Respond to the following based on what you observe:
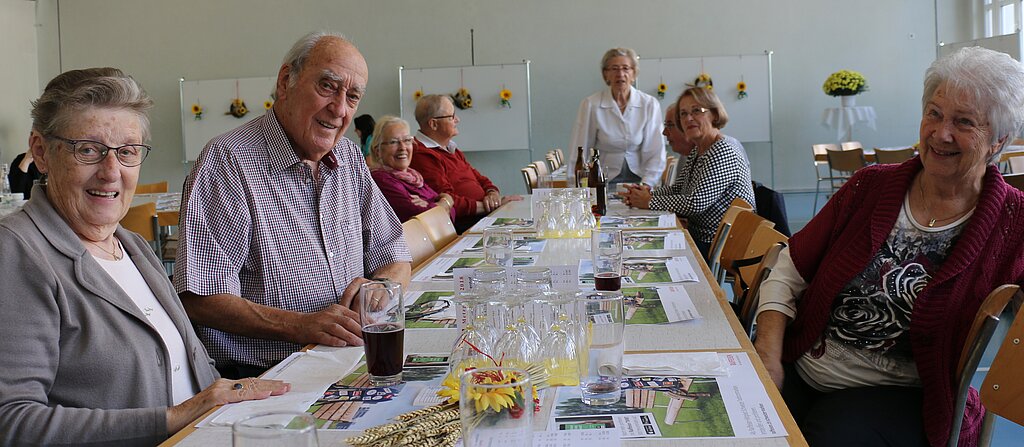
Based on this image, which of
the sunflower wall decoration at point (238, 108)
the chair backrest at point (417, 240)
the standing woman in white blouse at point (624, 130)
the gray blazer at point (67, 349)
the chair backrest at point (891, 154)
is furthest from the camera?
the sunflower wall decoration at point (238, 108)

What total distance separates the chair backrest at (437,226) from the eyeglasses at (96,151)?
1925mm

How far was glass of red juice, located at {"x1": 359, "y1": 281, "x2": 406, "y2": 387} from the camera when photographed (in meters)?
1.56

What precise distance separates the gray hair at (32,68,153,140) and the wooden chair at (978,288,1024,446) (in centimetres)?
174

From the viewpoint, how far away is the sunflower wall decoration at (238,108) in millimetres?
11664

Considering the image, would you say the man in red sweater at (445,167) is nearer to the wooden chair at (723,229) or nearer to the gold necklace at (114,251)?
the wooden chair at (723,229)

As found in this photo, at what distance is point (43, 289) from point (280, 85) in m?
1.16

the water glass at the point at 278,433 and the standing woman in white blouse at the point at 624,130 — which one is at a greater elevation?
the standing woman in white blouse at the point at 624,130

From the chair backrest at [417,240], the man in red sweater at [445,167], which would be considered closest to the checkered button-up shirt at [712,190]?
the chair backrest at [417,240]

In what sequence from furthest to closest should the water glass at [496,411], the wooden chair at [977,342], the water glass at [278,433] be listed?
the wooden chair at [977,342]
the water glass at [496,411]
the water glass at [278,433]

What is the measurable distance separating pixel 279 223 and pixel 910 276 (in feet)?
5.22

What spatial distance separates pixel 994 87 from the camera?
2049 millimetres

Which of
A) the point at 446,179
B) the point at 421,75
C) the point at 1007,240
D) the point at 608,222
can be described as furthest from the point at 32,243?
the point at 421,75

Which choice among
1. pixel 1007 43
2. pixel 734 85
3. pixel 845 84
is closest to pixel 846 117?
pixel 845 84

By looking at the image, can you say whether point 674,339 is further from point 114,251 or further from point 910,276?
point 114,251
